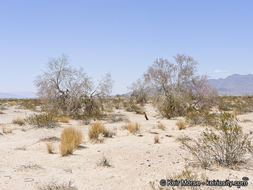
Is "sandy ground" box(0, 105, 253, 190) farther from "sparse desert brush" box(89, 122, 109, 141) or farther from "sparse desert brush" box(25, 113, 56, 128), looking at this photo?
"sparse desert brush" box(25, 113, 56, 128)

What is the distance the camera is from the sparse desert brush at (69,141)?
7.32m

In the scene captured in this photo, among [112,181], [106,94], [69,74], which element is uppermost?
[69,74]

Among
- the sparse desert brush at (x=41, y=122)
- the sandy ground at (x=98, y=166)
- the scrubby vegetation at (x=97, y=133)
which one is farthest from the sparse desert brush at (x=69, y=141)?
the sparse desert brush at (x=41, y=122)

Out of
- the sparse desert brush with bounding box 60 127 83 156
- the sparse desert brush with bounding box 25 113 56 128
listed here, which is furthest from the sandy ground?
the sparse desert brush with bounding box 25 113 56 128

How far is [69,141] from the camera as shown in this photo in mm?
7926

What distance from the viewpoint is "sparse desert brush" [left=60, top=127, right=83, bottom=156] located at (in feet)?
24.0

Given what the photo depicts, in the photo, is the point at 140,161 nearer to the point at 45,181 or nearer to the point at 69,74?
the point at 45,181

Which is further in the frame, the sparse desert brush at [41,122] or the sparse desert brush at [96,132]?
the sparse desert brush at [41,122]

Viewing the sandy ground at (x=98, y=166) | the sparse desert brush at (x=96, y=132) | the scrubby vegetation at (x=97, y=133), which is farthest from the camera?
the sparse desert brush at (x=96, y=132)

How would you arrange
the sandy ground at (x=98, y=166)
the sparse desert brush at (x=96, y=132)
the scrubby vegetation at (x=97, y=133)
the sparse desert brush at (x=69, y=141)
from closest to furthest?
the sandy ground at (x=98, y=166)
the sparse desert brush at (x=69, y=141)
the scrubby vegetation at (x=97, y=133)
the sparse desert brush at (x=96, y=132)

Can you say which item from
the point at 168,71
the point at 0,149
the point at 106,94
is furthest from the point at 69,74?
the point at 0,149

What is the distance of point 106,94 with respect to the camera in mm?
18750

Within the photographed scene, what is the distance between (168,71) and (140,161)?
12.5m

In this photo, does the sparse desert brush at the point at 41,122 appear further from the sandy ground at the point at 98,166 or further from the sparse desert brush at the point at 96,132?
the sparse desert brush at the point at 96,132
